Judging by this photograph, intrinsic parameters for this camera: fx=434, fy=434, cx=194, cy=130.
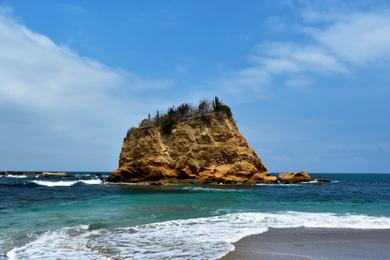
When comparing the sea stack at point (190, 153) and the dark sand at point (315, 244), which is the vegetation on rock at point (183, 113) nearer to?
the sea stack at point (190, 153)

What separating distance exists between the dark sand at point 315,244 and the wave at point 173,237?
58 centimetres

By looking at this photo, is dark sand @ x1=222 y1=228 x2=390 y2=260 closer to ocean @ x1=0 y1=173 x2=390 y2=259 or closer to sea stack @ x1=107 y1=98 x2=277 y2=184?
ocean @ x1=0 y1=173 x2=390 y2=259

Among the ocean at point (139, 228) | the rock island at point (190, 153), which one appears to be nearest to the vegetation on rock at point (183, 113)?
the rock island at point (190, 153)

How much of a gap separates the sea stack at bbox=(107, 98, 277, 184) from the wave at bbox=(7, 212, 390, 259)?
2819cm

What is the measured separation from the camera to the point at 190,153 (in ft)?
154

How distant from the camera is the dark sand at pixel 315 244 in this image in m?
10.3

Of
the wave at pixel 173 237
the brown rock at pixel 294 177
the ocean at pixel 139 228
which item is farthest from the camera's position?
the brown rock at pixel 294 177

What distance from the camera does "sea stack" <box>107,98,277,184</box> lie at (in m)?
47.0

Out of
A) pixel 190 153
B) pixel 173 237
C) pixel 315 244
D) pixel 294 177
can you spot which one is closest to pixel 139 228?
pixel 173 237

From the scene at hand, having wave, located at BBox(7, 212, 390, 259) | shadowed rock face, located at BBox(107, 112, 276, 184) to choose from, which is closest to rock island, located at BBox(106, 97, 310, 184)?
shadowed rock face, located at BBox(107, 112, 276, 184)

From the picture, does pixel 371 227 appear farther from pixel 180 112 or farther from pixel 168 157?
pixel 180 112

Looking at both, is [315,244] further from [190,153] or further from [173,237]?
[190,153]

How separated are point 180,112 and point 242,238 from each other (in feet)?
131

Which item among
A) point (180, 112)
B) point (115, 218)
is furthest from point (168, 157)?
point (115, 218)
